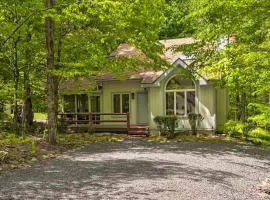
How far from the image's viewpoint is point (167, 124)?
21.3 metres

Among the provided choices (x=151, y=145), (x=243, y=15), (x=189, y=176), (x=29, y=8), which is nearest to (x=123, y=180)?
(x=189, y=176)

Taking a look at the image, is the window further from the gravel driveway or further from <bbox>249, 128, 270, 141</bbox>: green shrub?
<bbox>249, 128, 270, 141</bbox>: green shrub

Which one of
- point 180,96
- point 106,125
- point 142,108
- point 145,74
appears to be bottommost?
point 106,125

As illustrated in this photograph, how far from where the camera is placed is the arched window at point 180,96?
2284cm

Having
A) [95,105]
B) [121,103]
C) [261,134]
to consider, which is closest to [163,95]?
[121,103]

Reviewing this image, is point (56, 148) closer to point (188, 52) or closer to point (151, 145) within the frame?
point (151, 145)

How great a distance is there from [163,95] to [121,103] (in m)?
3.90

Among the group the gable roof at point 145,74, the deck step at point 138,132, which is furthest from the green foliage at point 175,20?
the deck step at point 138,132

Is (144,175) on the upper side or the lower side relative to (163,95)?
lower

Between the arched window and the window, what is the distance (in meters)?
3.54

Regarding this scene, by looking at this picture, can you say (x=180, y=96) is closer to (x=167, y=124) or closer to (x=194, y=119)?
(x=194, y=119)

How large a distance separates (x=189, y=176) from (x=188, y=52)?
839cm

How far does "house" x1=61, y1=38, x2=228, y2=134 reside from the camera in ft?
73.1

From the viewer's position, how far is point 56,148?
15664mm
